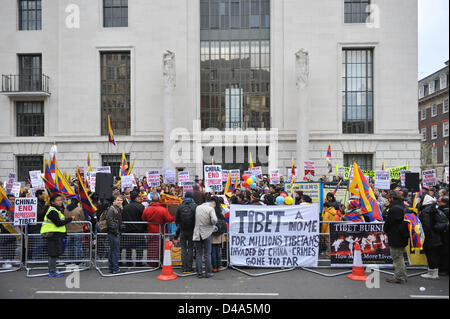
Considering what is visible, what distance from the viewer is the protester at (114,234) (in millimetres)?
8156

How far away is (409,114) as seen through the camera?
24.0 meters

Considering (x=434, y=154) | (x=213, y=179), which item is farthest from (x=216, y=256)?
(x=434, y=154)

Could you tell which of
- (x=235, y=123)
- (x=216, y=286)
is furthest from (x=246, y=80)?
(x=216, y=286)

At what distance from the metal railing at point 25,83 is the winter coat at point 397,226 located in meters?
25.0

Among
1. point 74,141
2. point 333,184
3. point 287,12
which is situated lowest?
point 333,184

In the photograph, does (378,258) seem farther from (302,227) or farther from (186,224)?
(186,224)

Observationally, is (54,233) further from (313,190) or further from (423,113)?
(423,113)

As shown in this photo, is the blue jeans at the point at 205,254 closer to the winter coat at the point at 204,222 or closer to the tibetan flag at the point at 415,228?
the winter coat at the point at 204,222

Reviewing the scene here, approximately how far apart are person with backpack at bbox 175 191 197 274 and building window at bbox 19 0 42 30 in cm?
2443

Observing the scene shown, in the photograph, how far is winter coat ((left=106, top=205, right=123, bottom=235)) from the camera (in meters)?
8.13

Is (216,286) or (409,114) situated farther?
(409,114)

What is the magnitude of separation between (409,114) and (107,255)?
22324mm

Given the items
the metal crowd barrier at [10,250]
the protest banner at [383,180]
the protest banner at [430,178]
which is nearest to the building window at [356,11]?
the protest banner at [430,178]
